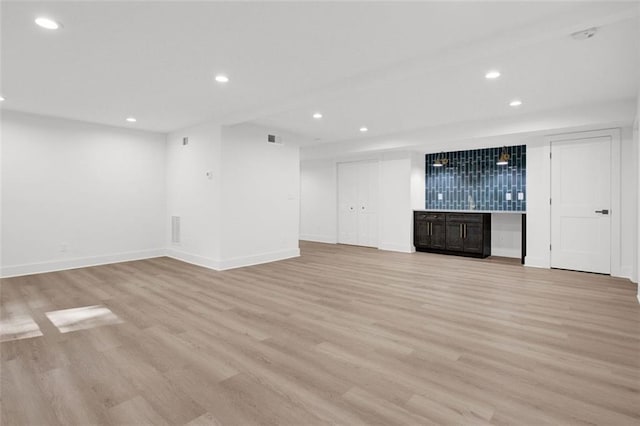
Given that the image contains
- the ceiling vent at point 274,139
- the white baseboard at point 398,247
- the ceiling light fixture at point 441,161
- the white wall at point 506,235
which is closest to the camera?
the ceiling vent at point 274,139

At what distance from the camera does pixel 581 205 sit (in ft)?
17.8

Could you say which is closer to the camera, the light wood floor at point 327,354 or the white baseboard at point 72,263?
the light wood floor at point 327,354

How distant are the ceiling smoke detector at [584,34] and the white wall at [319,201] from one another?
640cm

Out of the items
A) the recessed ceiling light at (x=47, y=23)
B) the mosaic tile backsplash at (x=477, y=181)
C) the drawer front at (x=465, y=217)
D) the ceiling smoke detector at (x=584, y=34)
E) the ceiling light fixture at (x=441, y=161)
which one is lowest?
the drawer front at (x=465, y=217)

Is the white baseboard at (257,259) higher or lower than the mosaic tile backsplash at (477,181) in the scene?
lower

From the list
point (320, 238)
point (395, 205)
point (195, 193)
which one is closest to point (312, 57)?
point (195, 193)

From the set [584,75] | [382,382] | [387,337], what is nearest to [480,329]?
[387,337]

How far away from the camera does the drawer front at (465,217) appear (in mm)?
6791

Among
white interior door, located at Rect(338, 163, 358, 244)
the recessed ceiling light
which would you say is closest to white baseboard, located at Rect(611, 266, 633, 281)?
white interior door, located at Rect(338, 163, 358, 244)

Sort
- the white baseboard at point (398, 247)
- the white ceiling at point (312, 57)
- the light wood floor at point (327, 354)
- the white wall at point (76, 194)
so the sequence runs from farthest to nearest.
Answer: the white baseboard at point (398, 247) → the white wall at point (76, 194) → the white ceiling at point (312, 57) → the light wood floor at point (327, 354)

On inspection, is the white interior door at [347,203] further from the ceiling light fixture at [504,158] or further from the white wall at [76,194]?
the white wall at [76,194]

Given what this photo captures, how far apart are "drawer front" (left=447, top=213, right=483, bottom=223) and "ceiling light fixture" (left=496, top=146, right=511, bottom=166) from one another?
1186mm

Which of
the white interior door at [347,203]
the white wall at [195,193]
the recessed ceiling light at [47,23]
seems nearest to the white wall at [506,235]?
the white interior door at [347,203]

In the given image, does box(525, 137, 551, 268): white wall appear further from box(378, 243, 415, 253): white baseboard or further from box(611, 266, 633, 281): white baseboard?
box(378, 243, 415, 253): white baseboard
